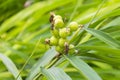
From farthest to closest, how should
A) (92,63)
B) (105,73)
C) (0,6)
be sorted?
(0,6) < (92,63) < (105,73)

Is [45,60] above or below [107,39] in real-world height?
above

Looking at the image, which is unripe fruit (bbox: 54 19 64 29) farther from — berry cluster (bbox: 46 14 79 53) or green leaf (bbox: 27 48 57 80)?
green leaf (bbox: 27 48 57 80)

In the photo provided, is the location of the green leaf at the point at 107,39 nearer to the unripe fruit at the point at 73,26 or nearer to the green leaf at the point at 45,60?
the unripe fruit at the point at 73,26

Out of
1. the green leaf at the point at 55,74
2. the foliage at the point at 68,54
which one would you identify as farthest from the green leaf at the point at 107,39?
the green leaf at the point at 55,74

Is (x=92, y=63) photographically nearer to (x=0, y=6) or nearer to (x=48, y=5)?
(x=48, y=5)

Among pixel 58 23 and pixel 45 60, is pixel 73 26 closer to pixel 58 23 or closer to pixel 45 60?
pixel 58 23

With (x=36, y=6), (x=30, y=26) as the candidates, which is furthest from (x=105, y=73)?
(x=36, y=6)

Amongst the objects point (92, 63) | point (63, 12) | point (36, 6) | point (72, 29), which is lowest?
point (72, 29)

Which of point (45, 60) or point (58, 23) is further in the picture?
point (45, 60)

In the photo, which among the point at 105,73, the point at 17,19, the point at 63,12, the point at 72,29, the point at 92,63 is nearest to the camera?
the point at 72,29

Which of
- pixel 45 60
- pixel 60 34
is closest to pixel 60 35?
pixel 60 34
